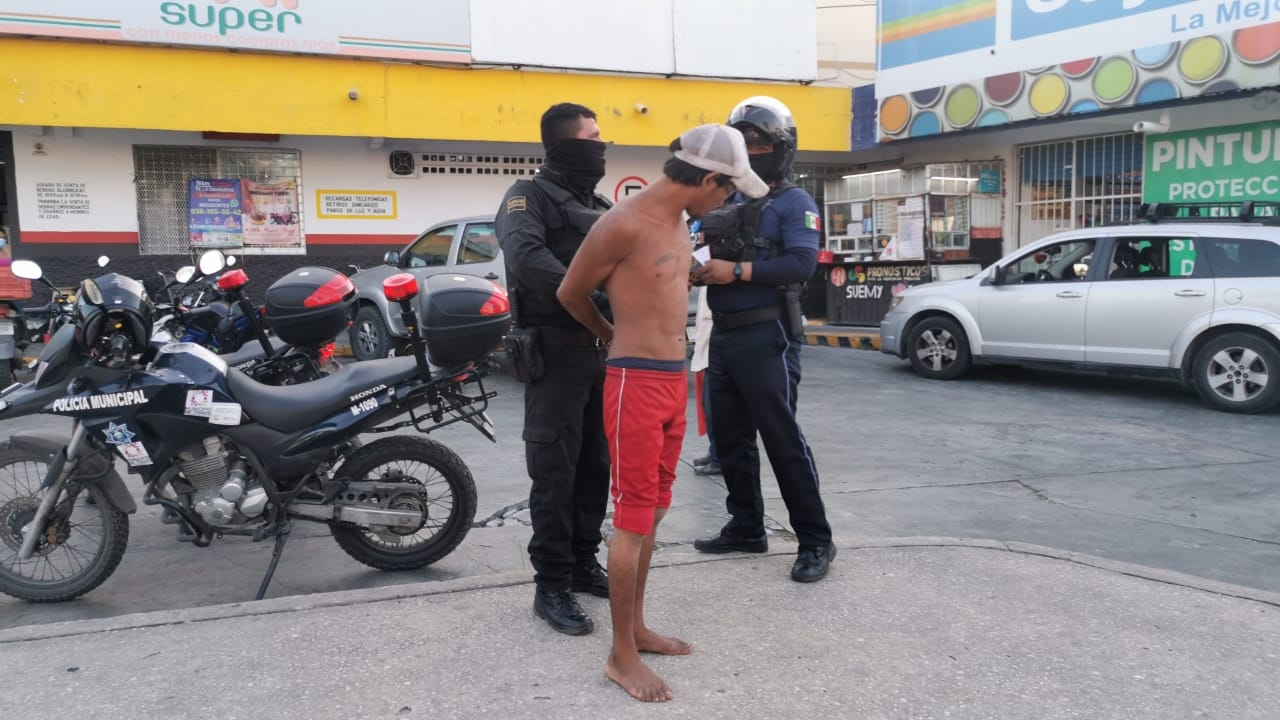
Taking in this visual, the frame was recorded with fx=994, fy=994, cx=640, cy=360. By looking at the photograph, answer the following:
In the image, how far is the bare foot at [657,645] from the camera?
3391 millimetres

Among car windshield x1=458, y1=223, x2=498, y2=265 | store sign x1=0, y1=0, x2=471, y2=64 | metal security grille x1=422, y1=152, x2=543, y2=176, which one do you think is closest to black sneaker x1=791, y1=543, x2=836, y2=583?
car windshield x1=458, y1=223, x2=498, y2=265

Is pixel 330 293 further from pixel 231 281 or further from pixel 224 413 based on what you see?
pixel 231 281

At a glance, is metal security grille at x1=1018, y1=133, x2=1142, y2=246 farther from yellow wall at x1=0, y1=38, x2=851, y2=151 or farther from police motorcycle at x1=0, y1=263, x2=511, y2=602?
police motorcycle at x1=0, y1=263, x2=511, y2=602

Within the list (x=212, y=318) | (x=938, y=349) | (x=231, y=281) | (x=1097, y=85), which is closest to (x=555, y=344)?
(x=231, y=281)

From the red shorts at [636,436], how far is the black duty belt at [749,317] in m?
1.02

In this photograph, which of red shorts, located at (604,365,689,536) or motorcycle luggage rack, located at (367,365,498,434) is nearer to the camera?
red shorts, located at (604,365,689,536)

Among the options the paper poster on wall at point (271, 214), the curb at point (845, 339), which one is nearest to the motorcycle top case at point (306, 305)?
the curb at point (845, 339)

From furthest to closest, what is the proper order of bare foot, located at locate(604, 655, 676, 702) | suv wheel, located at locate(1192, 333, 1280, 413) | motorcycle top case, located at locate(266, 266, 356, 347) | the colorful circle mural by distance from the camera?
the colorful circle mural, suv wheel, located at locate(1192, 333, 1280, 413), motorcycle top case, located at locate(266, 266, 356, 347), bare foot, located at locate(604, 655, 676, 702)

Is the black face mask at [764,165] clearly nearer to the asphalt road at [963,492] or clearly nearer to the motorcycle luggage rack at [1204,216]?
the asphalt road at [963,492]

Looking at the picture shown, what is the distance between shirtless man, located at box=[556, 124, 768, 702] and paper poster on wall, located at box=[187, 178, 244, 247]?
11.2m

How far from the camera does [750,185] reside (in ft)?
10.5

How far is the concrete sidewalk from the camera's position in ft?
10.1

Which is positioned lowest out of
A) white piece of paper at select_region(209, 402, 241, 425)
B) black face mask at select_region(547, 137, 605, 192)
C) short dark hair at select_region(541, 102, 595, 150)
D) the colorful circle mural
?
white piece of paper at select_region(209, 402, 241, 425)

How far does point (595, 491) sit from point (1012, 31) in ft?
37.7
